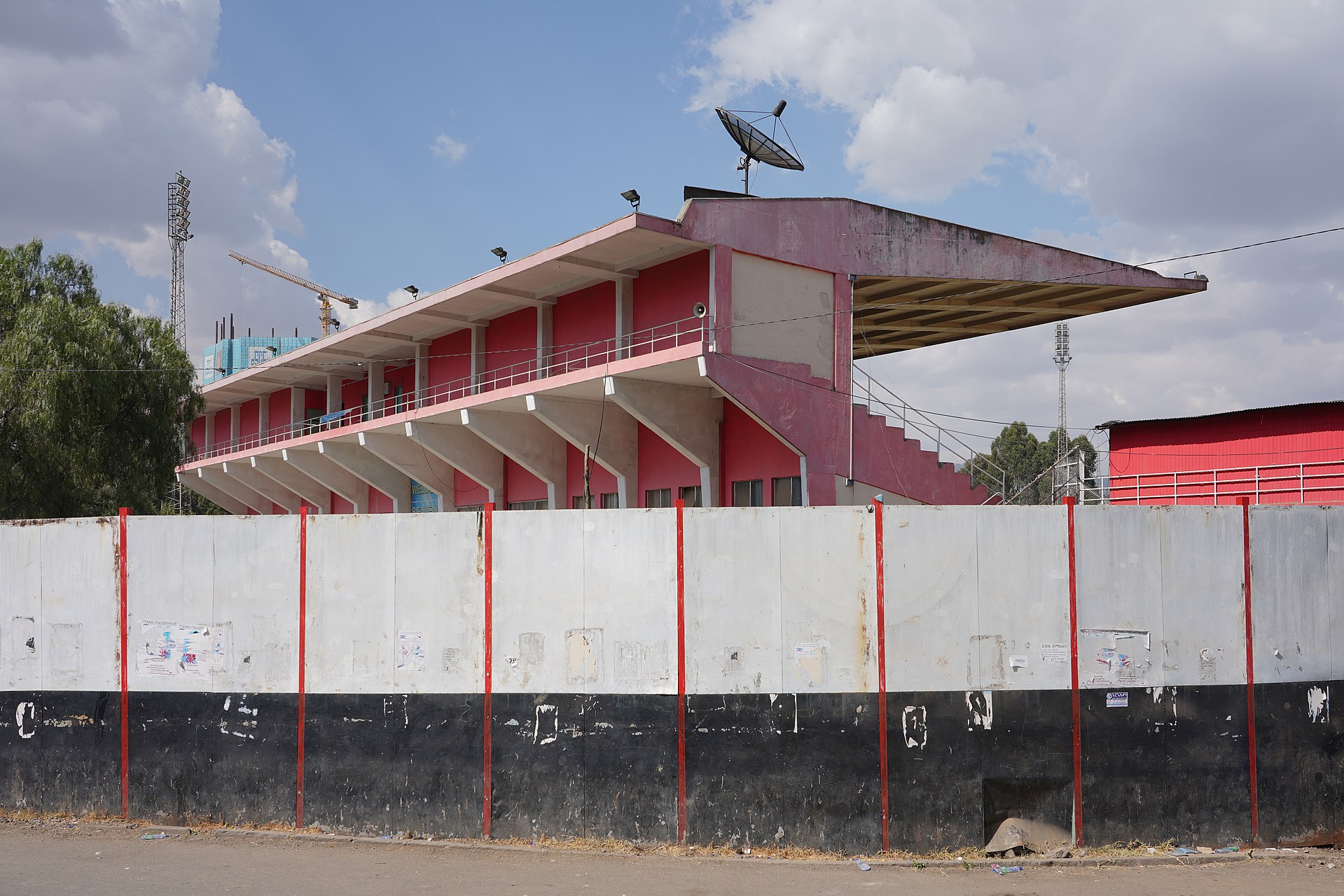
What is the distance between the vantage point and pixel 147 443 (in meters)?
31.9

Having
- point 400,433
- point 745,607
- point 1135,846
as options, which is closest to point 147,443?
point 400,433

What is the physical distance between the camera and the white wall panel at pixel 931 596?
35.8 ft

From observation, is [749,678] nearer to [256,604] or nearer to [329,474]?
[256,604]

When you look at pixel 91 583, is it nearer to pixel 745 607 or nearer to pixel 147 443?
pixel 745 607

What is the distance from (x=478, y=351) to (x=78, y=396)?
11.2 metres

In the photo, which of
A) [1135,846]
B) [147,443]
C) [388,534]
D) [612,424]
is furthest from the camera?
[147,443]

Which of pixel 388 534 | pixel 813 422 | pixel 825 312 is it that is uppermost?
pixel 825 312

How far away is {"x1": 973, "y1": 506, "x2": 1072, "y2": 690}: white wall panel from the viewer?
36.1ft

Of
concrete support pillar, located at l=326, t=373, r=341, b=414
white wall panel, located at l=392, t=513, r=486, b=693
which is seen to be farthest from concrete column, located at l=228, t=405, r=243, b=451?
white wall panel, located at l=392, t=513, r=486, b=693

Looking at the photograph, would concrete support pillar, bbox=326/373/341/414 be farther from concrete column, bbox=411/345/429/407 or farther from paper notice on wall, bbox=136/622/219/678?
paper notice on wall, bbox=136/622/219/678

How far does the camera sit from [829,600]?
11.0m

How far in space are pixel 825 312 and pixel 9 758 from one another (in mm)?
17457

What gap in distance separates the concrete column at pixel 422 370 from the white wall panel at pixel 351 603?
2359 cm

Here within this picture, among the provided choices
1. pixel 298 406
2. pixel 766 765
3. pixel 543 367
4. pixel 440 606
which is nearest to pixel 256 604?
pixel 440 606
